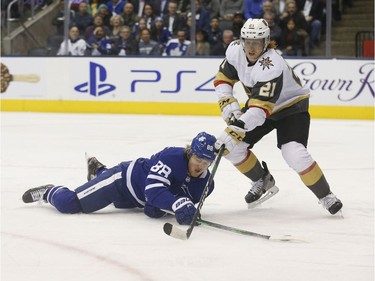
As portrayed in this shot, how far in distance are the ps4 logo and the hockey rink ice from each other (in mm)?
3650

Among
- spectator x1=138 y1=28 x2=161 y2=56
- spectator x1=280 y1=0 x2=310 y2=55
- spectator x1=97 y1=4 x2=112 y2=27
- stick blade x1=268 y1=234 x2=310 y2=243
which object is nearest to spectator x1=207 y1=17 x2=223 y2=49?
spectator x1=138 y1=28 x2=161 y2=56

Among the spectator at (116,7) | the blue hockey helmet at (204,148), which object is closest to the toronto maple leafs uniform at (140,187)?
the blue hockey helmet at (204,148)

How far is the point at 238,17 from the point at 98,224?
6.89m

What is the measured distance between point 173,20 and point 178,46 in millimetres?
400

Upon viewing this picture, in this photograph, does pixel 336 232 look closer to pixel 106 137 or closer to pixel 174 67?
pixel 106 137

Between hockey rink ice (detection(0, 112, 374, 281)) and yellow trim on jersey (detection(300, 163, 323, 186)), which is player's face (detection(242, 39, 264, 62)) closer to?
yellow trim on jersey (detection(300, 163, 323, 186))

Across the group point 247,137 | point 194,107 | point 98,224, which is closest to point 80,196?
point 98,224

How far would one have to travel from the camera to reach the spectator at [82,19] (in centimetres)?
1113

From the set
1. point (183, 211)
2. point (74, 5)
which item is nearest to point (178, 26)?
point (74, 5)

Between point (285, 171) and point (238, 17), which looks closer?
point (285, 171)

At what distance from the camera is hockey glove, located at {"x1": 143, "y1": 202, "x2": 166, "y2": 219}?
14.1ft

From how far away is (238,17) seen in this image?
35.2ft

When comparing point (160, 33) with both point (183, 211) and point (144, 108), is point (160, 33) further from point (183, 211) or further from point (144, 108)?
point (183, 211)

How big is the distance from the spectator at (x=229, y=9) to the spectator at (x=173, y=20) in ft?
1.76
